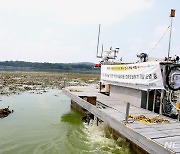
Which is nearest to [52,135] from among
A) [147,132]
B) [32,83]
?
[147,132]

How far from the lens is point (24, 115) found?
16.1 metres

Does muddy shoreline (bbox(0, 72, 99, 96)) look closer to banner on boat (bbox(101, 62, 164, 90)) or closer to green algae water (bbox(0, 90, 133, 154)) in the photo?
green algae water (bbox(0, 90, 133, 154))

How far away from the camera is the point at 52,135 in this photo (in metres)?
12.3

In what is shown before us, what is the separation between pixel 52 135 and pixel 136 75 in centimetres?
523

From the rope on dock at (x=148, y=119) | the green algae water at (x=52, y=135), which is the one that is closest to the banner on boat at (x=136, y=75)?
the rope on dock at (x=148, y=119)

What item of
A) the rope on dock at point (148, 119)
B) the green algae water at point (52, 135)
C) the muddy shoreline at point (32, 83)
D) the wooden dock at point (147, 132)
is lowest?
the green algae water at point (52, 135)

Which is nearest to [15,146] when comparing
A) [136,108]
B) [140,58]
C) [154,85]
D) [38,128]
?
[38,128]

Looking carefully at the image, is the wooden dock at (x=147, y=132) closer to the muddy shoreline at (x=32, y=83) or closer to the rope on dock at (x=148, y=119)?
the rope on dock at (x=148, y=119)

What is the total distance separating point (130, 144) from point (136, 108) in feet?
7.47

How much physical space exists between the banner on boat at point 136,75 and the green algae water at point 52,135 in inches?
110

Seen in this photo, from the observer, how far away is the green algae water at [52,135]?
10438 millimetres

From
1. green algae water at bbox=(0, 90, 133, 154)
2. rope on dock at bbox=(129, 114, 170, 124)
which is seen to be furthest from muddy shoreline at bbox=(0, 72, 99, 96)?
rope on dock at bbox=(129, 114, 170, 124)

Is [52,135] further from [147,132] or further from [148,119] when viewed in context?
[147,132]

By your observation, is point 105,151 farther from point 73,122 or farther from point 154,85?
point 73,122
